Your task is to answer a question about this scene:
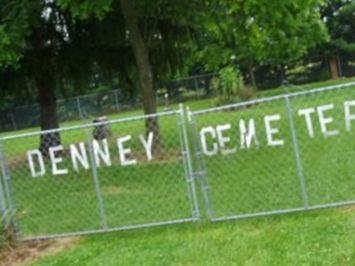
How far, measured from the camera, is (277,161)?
456 inches

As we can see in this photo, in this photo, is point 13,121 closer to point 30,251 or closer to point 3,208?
point 3,208

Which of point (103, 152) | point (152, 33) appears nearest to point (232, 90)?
point (152, 33)

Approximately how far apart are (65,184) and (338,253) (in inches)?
259

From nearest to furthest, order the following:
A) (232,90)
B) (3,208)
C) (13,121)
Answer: (3,208), (232,90), (13,121)

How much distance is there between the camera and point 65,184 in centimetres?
1220

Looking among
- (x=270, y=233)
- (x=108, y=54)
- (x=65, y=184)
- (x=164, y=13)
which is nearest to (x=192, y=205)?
(x=270, y=233)

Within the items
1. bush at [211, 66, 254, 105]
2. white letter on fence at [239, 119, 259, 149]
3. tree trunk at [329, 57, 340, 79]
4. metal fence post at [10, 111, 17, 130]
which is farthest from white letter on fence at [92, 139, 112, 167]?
metal fence post at [10, 111, 17, 130]

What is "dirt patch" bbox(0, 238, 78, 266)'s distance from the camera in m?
8.02

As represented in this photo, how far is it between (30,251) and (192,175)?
210 centimetres

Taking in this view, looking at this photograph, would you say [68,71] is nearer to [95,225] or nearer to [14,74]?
[14,74]

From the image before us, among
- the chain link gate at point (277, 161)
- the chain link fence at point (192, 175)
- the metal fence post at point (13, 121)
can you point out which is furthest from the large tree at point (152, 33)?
the metal fence post at point (13, 121)

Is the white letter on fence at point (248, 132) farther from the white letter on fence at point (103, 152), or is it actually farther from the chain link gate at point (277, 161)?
the white letter on fence at point (103, 152)

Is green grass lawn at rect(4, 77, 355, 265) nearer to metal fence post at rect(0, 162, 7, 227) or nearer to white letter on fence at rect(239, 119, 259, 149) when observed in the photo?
metal fence post at rect(0, 162, 7, 227)

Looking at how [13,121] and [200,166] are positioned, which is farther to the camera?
[13,121]
